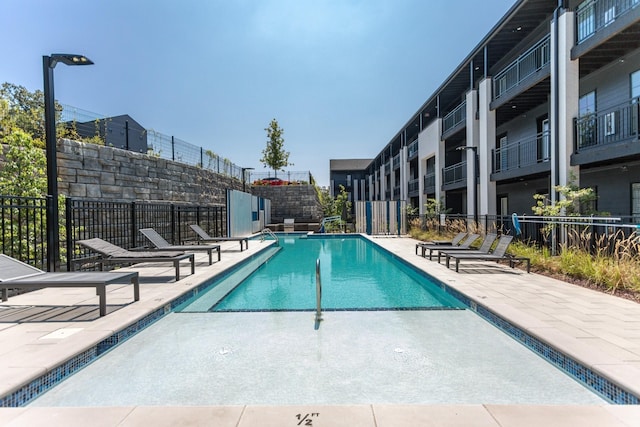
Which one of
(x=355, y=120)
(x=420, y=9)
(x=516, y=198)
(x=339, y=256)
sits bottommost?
(x=339, y=256)

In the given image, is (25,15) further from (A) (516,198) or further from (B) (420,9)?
(A) (516,198)

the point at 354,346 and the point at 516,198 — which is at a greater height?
the point at 516,198

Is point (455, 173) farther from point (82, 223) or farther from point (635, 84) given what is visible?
point (82, 223)

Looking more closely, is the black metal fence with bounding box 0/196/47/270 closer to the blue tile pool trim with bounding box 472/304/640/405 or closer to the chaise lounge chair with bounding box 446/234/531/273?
the blue tile pool trim with bounding box 472/304/640/405

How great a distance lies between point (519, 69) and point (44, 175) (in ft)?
48.9

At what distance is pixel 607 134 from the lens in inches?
383

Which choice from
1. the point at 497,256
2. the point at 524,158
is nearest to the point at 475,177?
the point at 524,158

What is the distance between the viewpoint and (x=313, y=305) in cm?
536

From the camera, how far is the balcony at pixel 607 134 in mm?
8238

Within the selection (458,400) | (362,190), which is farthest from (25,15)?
(362,190)

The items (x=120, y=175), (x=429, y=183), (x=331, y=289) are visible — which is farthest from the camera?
(x=429, y=183)

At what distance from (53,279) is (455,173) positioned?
1771 centimetres

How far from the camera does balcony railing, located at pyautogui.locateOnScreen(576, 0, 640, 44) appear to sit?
28.4 ft

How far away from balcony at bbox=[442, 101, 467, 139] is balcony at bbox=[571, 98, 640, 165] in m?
6.75
